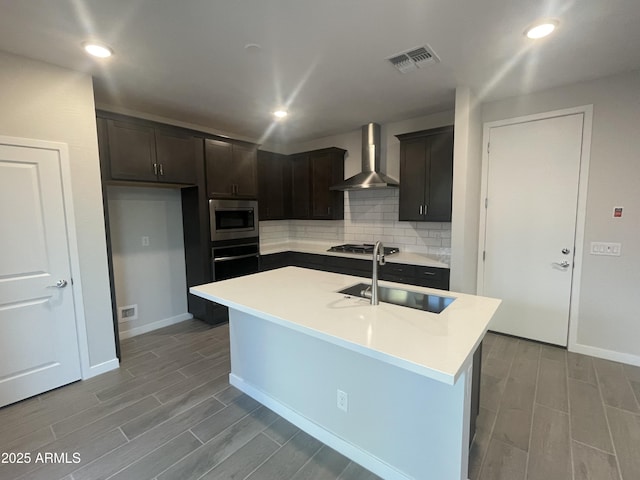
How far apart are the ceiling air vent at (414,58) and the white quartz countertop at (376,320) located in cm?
175

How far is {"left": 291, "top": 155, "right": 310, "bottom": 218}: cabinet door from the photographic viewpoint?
472 cm

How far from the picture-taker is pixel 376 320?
1.51m

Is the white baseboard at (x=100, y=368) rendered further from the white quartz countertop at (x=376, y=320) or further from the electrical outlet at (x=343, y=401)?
the electrical outlet at (x=343, y=401)

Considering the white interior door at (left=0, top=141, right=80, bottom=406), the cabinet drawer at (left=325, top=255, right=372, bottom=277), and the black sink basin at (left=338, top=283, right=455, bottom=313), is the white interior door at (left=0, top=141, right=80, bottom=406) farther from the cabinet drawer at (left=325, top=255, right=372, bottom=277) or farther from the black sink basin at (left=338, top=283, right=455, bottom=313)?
the cabinet drawer at (left=325, top=255, right=372, bottom=277)

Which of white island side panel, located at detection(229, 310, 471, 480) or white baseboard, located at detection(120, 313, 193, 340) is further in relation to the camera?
white baseboard, located at detection(120, 313, 193, 340)

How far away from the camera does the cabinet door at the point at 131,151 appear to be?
2818 millimetres

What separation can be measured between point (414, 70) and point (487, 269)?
230 centimetres

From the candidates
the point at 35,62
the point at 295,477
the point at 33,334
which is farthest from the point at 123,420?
the point at 35,62

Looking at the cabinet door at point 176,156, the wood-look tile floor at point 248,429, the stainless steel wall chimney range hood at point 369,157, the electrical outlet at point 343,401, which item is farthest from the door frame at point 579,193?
the cabinet door at point 176,156

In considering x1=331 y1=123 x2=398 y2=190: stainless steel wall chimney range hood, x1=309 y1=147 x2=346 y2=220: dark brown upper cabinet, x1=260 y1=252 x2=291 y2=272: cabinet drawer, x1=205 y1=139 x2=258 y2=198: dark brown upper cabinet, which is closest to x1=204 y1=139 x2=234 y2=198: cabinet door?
x1=205 y1=139 x2=258 y2=198: dark brown upper cabinet

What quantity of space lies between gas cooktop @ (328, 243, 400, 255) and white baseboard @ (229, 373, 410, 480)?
2.28 m

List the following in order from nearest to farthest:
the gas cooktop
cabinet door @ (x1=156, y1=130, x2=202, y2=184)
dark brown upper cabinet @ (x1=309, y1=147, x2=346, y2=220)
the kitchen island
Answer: the kitchen island → cabinet door @ (x1=156, y1=130, x2=202, y2=184) → the gas cooktop → dark brown upper cabinet @ (x1=309, y1=147, x2=346, y2=220)

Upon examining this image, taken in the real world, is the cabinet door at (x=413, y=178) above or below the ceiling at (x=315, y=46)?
below

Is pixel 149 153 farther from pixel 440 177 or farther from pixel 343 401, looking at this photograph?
pixel 440 177
